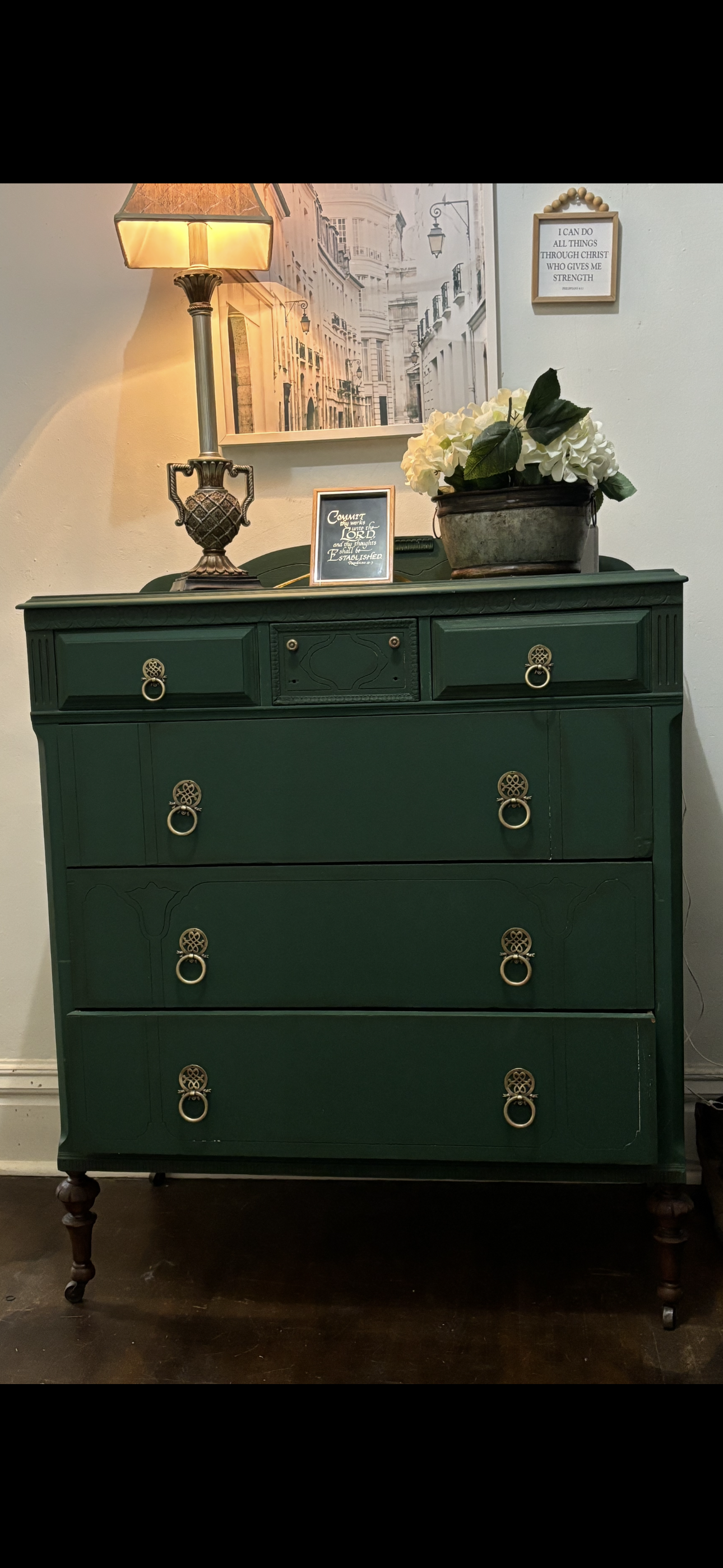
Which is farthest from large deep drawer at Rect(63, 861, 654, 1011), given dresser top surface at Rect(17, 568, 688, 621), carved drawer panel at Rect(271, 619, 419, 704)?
dresser top surface at Rect(17, 568, 688, 621)

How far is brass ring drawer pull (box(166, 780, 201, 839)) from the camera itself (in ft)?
5.68

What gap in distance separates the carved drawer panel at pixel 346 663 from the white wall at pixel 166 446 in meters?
0.60

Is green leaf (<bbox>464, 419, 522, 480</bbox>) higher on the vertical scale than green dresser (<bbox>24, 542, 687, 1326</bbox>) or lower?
higher

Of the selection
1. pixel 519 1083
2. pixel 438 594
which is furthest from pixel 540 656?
pixel 519 1083

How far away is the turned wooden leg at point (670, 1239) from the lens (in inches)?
66.4

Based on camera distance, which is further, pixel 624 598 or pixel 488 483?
pixel 488 483

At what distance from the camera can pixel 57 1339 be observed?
1.77m

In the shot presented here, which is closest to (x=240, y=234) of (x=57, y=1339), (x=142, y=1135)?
(x=142, y=1135)

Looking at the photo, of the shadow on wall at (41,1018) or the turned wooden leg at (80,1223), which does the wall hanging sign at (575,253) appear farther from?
the turned wooden leg at (80,1223)

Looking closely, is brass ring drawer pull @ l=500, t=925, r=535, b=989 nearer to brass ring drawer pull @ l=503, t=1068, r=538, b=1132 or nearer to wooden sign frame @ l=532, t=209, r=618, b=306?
brass ring drawer pull @ l=503, t=1068, r=538, b=1132

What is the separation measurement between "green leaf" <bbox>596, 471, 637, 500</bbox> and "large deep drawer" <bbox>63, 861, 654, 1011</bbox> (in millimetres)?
602

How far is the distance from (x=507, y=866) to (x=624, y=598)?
43 cm

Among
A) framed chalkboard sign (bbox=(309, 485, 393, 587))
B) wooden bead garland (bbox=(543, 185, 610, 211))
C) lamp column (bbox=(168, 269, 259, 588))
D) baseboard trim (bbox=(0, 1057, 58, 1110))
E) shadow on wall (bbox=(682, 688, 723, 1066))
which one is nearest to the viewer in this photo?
framed chalkboard sign (bbox=(309, 485, 393, 587))
